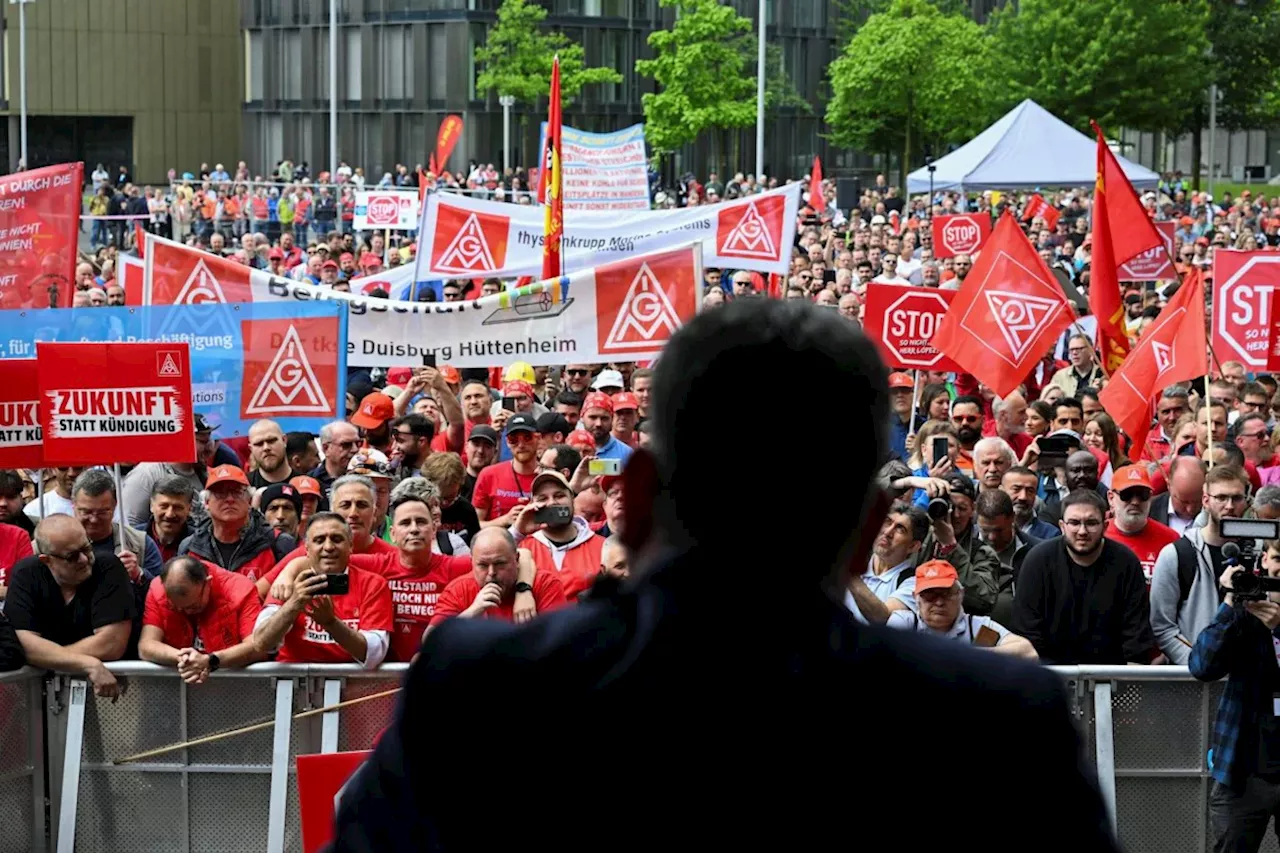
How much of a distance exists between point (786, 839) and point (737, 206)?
1779cm

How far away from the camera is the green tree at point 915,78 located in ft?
202

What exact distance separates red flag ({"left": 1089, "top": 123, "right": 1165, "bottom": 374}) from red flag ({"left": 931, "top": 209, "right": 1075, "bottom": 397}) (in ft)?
3.71

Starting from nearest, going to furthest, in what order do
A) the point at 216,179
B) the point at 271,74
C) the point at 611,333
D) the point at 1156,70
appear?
the point at 611,333 → the point at 216,179 → the point at 1156,70 → the point at 271,74

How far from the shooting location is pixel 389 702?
7523 millimetres

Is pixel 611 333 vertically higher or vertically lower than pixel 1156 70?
lower

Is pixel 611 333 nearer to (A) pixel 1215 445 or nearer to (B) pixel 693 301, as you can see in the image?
(B) pixel 693 301

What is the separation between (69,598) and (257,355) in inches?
152

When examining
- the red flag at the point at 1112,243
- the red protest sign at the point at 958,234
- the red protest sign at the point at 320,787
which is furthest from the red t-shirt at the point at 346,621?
the red protest sign at the point at 958,234

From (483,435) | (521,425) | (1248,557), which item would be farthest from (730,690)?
(483,435)

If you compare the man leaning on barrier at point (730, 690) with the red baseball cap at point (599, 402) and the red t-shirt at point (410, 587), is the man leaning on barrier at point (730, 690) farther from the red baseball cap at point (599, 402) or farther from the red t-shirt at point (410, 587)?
the red baseball cap at point (599, 402)

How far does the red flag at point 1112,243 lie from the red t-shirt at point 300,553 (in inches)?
290

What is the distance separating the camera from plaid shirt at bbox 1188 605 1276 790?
714cm

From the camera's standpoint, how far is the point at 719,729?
1552mm

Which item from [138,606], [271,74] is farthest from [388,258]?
[271,74]
